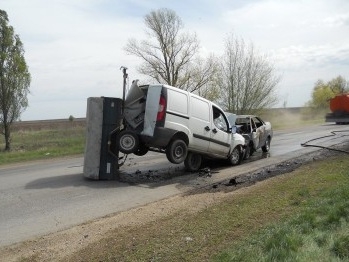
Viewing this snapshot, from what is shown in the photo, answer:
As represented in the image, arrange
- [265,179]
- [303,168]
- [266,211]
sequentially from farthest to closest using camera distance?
[303,168] → [265,179] → [266,211]

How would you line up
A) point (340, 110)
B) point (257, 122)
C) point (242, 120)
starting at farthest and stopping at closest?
point (340, 110), point (257, 122), point (242, 120)

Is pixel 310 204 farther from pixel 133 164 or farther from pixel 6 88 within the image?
pixel 6 88

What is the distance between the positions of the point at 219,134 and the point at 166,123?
2369 mm

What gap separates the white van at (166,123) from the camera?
10.0 meters

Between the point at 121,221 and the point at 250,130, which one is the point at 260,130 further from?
the point at 121,221

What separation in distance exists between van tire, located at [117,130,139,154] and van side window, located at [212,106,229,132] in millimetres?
2773

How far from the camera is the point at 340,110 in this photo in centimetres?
3422

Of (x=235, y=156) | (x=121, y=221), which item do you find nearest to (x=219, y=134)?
(x=235, y=156)

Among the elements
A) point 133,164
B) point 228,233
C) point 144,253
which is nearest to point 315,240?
point 228,233

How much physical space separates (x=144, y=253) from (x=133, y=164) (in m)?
8.47

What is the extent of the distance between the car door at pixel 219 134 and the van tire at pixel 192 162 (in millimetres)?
434

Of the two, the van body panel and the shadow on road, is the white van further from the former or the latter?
the shadow on road

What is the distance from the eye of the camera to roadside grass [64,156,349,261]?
15.5ft

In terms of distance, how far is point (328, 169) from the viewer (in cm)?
1028
